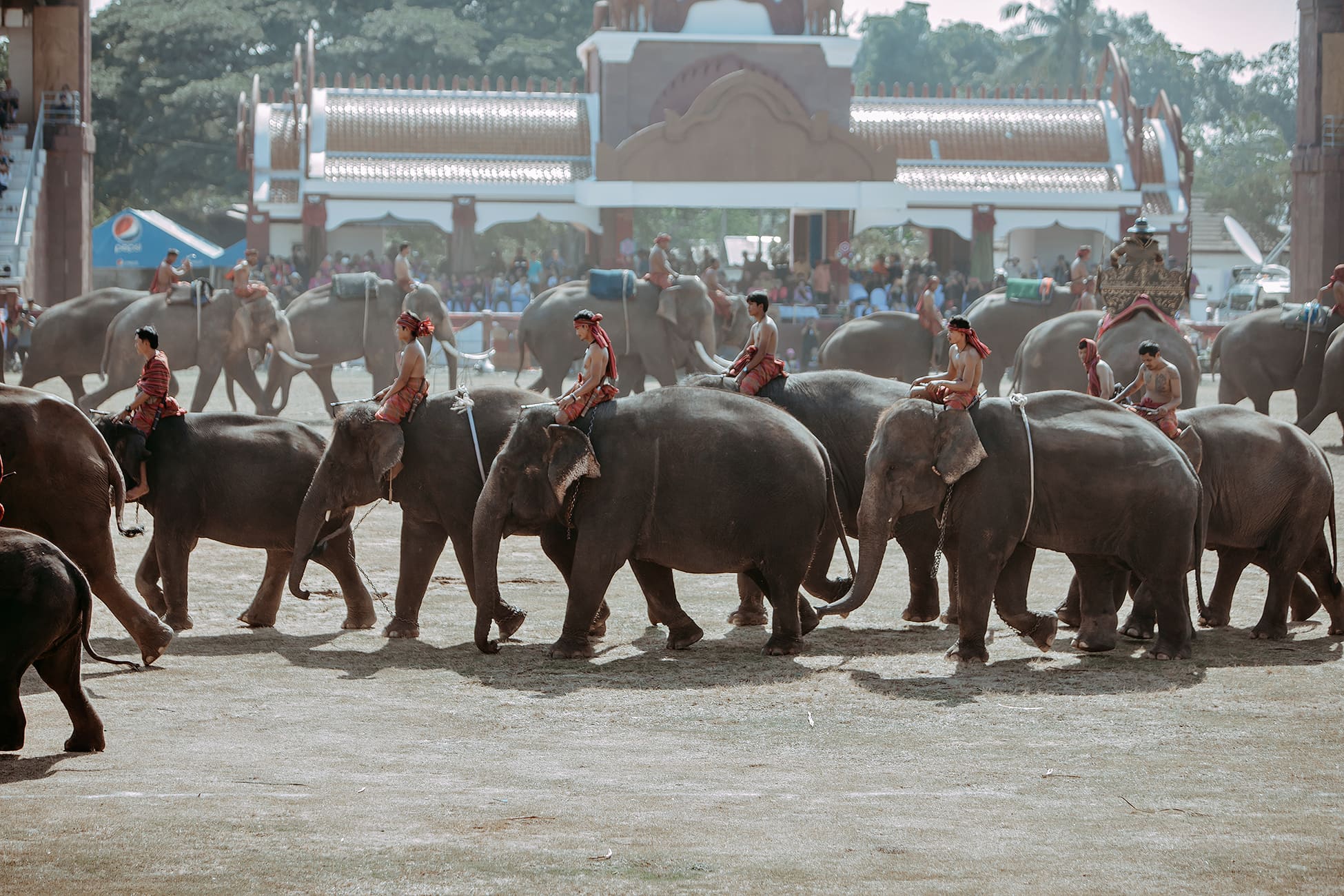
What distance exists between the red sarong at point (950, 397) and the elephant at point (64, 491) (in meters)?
3.84

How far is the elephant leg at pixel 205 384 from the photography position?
19906 millimetres

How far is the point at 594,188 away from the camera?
37562 millimetres

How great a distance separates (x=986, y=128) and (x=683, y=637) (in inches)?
1321

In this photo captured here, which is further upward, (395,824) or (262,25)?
(262,25)

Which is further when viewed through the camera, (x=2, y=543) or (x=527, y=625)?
(x=527, y=625)

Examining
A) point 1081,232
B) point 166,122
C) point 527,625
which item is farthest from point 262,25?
point 527,625

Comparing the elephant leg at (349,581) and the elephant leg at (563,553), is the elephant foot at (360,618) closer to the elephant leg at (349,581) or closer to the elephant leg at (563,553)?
the elephant leg at (349,581)

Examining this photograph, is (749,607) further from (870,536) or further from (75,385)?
(75,385)

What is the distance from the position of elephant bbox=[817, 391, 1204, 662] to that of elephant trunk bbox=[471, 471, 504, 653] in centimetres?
176

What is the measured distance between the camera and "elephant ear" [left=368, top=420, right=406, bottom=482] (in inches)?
394

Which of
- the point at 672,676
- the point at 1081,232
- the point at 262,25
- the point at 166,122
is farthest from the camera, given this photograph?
the point at 262,25

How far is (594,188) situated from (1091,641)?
1139 inches

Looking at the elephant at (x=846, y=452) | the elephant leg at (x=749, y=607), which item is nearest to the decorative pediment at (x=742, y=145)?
the elephant at (x=846, y=452)

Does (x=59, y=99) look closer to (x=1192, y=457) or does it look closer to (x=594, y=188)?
(x=594, y=188)
